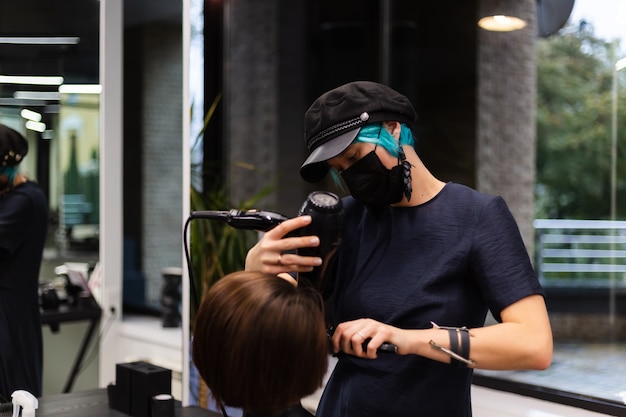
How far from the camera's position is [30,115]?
3.41 meters

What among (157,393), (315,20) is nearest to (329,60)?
(315,20)

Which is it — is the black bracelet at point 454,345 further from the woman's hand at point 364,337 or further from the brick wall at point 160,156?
the brick wall at point 160,156

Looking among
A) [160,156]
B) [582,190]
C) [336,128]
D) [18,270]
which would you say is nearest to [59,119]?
[18,270]

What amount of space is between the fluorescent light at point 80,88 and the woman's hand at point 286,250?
2.57 metres

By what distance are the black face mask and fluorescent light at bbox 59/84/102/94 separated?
2.53m

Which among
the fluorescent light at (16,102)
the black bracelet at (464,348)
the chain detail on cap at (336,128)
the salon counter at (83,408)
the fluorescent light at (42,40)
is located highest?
the fluorescent light at (42,40)

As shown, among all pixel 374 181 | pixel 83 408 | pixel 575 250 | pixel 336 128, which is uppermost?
pixel 336 128

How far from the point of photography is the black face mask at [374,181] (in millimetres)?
1478

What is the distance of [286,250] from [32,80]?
2427 mm

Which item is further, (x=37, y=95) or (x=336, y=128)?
(x=37, y=95)

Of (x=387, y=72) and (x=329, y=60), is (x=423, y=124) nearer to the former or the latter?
(x=329, y=60)

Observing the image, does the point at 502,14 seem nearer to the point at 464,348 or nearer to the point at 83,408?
the point at 83,408

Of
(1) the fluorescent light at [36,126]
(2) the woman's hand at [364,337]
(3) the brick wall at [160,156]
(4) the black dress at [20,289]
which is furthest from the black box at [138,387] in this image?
(3) the brick wall at [160,156]

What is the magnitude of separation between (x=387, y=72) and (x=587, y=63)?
2.65m
